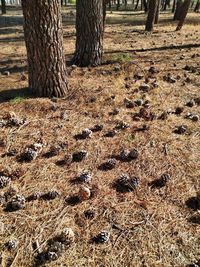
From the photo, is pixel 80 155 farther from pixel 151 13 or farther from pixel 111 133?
pixel 151 13

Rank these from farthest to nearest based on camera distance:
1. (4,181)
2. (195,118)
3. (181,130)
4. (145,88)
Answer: (145,88)
(195,118)
(181,130)
(4,181)

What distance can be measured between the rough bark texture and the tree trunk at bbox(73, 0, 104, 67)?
1.80 meters

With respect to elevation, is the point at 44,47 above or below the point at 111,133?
above

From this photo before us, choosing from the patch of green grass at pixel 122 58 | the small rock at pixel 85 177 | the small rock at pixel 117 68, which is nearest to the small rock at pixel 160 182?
the small rock at pixel 85 177

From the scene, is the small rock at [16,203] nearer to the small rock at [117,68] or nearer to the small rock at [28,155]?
the small rock at [28,155]

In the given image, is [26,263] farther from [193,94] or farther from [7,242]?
[193,94]

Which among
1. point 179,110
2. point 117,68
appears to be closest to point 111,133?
point 179,110

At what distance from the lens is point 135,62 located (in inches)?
298

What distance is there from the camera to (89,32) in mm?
7133

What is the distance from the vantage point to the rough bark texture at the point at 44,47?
5152 millimetres

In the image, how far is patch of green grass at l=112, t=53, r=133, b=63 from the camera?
771 cm

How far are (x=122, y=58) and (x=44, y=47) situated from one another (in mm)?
3001

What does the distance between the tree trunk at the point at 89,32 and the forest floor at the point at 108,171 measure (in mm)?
392

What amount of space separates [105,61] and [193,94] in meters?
2.62
